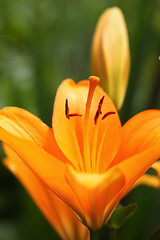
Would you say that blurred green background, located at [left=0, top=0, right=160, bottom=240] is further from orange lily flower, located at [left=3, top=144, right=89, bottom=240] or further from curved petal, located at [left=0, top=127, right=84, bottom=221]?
curved petal, located at [left=0, top=127, right=84, bottom=221]

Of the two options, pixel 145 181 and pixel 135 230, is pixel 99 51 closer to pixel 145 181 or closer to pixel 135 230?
pixel 145 181

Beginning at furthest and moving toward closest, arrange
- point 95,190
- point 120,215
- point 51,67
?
1. point 51,67
2. point 120,215
3. point 95,190

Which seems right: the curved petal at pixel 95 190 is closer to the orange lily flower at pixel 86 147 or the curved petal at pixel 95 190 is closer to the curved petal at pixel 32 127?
the orange lily flower at pixel 86 147

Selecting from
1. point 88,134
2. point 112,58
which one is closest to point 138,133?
point 88,134

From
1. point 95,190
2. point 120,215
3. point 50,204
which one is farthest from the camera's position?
point 50,204

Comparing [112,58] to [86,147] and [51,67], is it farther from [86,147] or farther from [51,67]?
[51,67]

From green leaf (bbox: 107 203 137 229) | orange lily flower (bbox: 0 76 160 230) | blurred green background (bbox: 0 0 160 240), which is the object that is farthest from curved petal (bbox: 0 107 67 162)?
blurred green background (bbox: 0 0 160 240)

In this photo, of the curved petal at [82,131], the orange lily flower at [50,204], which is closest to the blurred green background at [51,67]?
the orange lily flower at [50,204]

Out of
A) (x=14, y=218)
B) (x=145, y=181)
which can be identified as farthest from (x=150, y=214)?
(x=14, y=218)
